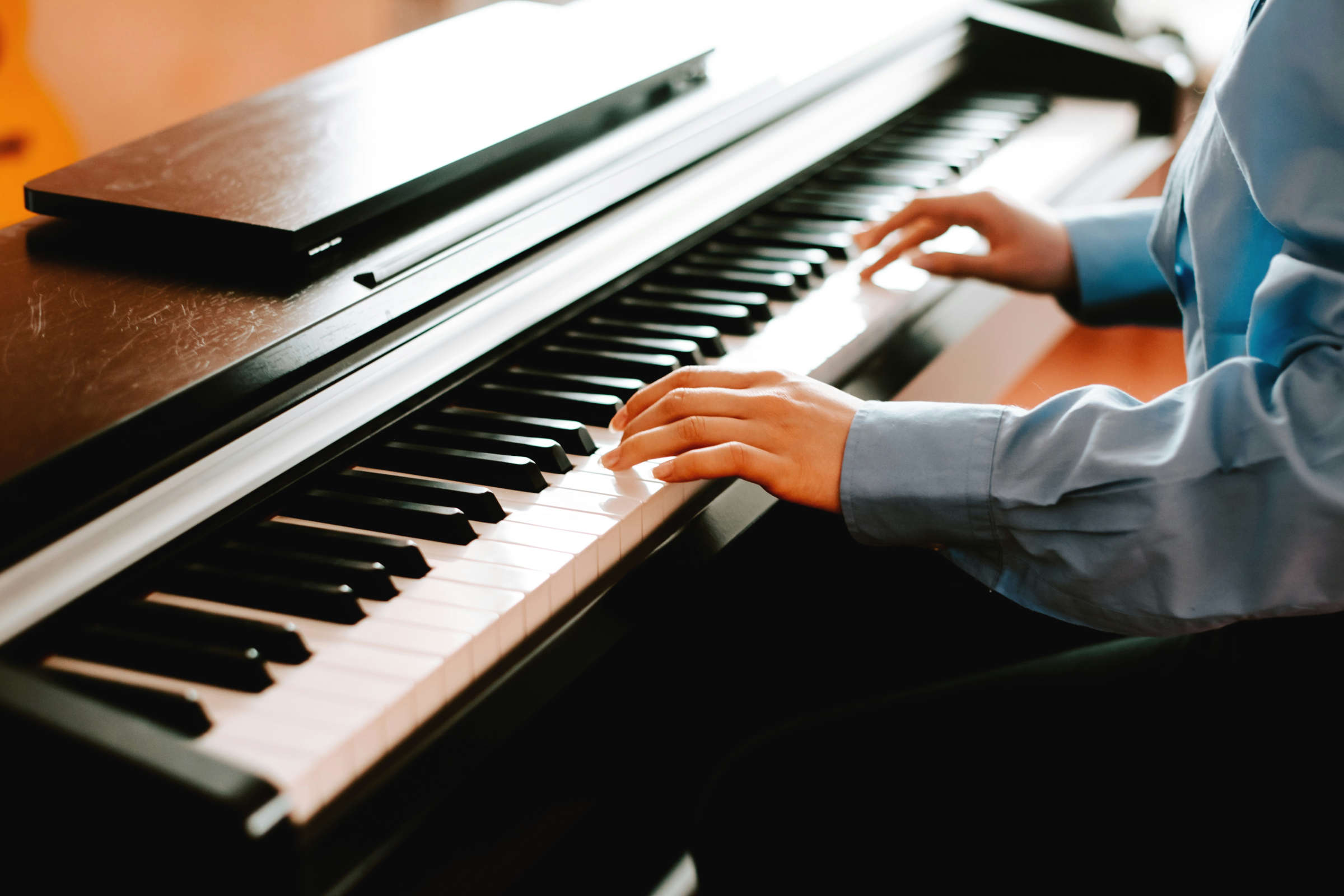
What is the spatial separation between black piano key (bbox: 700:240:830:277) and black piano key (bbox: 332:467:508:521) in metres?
0.62

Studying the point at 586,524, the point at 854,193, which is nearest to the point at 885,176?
the point at 854,193

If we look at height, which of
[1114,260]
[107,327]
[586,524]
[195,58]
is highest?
[195,58]

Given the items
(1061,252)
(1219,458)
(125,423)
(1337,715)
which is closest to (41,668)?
(125,423)

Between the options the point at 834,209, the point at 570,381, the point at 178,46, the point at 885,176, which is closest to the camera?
the point at 570,381

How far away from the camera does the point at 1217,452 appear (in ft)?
3.01

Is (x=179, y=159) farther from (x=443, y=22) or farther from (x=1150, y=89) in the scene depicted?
(x=1150, y=89)

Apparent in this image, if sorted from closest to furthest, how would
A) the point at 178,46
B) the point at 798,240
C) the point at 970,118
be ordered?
the point at 798,240 < the point at 970,118 < the point at 178,46

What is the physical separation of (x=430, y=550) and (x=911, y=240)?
853 millimetres

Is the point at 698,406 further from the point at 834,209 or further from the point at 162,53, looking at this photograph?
the point at 162,53

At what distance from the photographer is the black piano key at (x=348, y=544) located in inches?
34.5

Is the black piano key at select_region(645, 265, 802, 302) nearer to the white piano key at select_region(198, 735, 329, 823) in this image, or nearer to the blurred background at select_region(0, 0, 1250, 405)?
the blurred background at select_region(0, 0, 1250, 405)

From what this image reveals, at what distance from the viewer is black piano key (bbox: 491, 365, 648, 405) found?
1.15 m

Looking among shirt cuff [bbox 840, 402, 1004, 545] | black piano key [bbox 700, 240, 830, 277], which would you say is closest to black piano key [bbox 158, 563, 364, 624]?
shirt cuff [bbox 840, 402, 1004, 545]

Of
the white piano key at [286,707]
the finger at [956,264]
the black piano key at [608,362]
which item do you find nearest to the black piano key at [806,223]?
the finger at [956,264]
